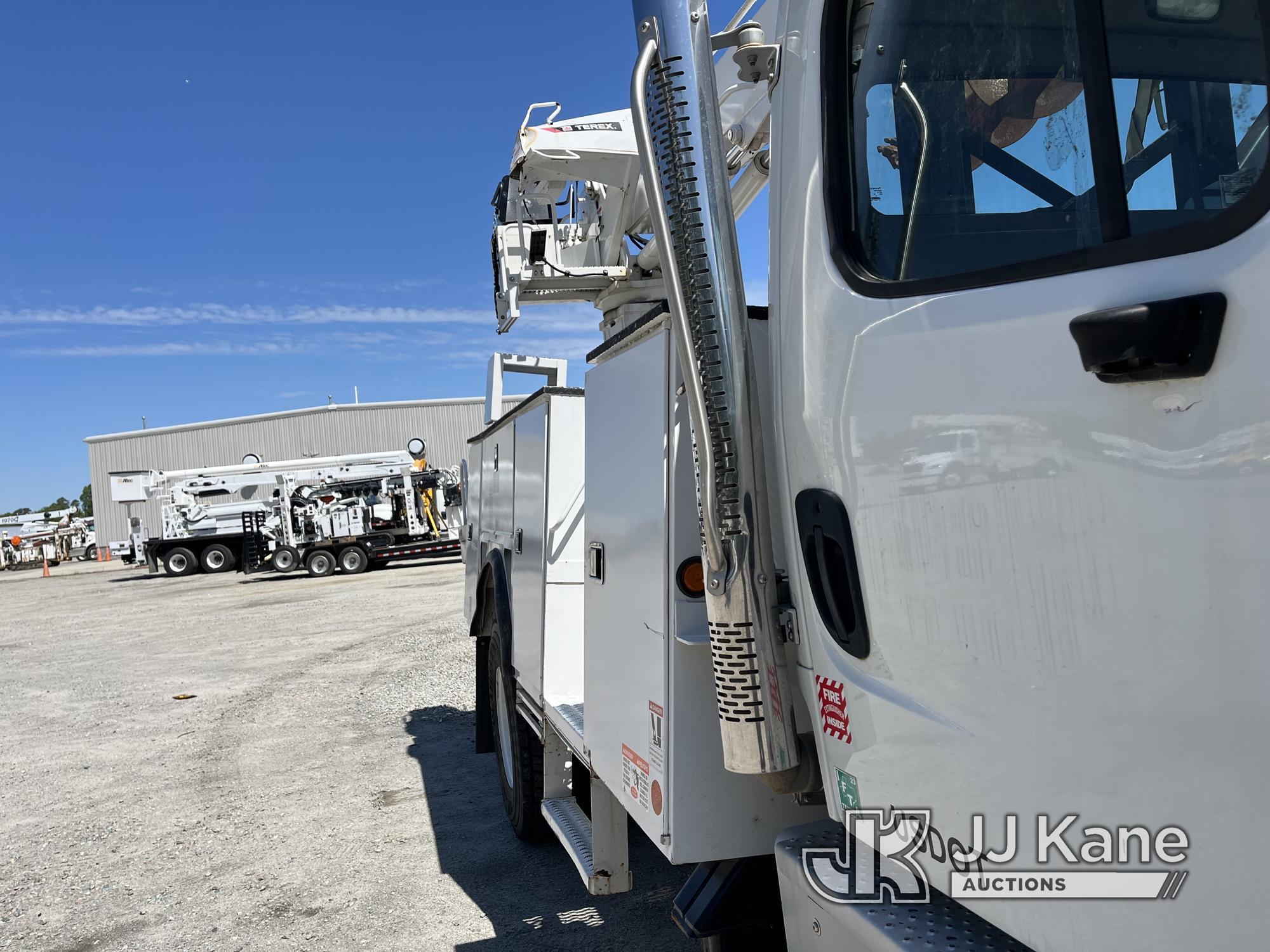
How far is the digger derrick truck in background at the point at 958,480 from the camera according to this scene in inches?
46.1

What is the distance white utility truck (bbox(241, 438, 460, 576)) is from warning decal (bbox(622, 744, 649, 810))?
22264 mm

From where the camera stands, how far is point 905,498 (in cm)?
160

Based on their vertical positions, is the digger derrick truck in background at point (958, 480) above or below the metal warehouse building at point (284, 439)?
below

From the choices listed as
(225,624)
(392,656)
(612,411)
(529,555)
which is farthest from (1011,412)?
(225,624)

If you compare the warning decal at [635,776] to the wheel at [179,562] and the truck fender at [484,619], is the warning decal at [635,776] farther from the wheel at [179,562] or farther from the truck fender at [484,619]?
the wheel at [179,562]

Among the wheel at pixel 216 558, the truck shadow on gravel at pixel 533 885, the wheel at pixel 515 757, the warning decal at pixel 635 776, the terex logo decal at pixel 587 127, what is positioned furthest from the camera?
the wheel at pixel 216 558

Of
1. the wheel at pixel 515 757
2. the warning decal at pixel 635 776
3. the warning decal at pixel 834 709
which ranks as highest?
the warning decal at pixel 834 709

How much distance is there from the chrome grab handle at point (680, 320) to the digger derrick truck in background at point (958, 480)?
11 mm

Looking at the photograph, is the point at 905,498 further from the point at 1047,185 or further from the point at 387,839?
the point at 387,839

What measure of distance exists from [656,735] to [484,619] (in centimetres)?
323

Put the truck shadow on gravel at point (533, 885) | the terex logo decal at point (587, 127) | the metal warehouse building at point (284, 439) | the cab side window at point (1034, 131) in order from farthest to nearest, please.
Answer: the metal warehouse building at point (284, 439) < the terex logo decal at point (587, 127) < the truck shadow on gravel at point (533, 885) < the cab side window at point (1034, 131)

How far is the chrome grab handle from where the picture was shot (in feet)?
6.49

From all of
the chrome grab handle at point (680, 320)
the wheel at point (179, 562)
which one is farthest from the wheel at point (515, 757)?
the wheel at point (179, 562)

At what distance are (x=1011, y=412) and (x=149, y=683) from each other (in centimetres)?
1094
